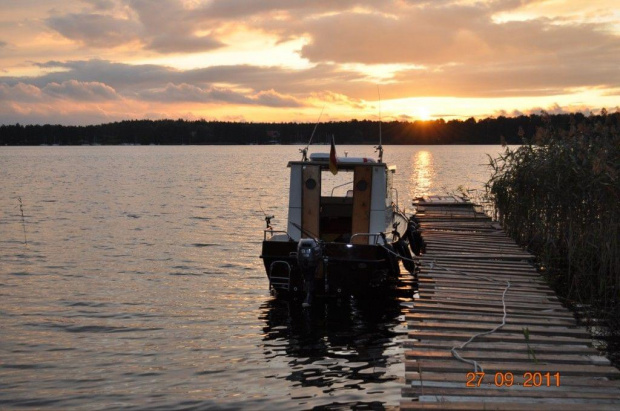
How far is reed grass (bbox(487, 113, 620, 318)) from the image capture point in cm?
1323

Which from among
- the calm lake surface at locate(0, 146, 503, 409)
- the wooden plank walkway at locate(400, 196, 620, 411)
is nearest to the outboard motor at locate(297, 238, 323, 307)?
the calm lake surface at locate(0, 146, 503, 409)

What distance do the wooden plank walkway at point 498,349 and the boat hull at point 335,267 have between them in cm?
123

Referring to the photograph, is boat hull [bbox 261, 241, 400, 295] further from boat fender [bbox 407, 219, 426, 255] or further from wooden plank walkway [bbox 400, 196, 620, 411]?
boat fender [bbox 407, 219, 426, 255]

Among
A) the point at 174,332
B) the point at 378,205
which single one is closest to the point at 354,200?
the point at 378,205

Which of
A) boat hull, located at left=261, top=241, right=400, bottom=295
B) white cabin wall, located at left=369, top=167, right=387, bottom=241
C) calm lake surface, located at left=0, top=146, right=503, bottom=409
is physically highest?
white cabin wall, located at left=369, top=167, right=387, bottom=241

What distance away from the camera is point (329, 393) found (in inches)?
402

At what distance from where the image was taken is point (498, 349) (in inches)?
334

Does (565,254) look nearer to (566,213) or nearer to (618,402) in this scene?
(566,213)

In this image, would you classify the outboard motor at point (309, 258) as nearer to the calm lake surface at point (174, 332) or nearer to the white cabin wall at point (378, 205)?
the calm lake surface at point (174, 332)

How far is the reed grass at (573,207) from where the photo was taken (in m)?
13.2

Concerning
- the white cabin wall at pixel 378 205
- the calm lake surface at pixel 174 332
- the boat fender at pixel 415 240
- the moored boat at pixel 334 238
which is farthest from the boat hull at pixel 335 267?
the boat fender at pixel 415 240

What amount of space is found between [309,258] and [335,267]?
981 millimetres

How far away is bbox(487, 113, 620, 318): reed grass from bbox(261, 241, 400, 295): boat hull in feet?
12.3
